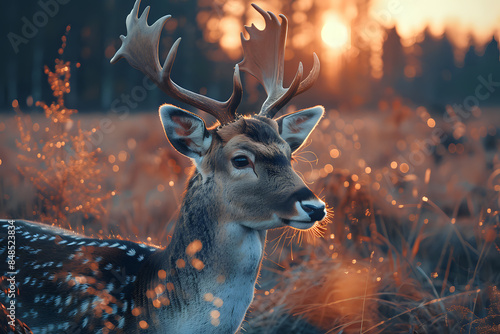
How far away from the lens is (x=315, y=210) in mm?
2680

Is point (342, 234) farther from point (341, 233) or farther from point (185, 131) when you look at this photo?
point (185, 131)

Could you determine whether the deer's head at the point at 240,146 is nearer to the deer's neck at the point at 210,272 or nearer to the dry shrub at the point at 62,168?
the deer's neck at the point at 210,272

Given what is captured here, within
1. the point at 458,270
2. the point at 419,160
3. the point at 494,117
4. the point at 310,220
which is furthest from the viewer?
the point at 494,117

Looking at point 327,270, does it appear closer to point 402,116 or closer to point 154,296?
point 154,296

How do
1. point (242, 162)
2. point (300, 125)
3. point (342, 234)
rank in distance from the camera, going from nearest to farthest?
point (242, 162), point (300, 125), point (342, 234)

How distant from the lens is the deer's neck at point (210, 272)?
2842 mm

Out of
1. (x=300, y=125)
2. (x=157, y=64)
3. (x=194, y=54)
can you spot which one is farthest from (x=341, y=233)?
(x=194, y=54)

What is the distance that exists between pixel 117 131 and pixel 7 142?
11.0ft

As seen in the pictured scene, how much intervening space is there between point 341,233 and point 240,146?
248cm

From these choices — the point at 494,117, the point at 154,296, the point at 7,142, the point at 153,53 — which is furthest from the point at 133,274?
the point at 494,117

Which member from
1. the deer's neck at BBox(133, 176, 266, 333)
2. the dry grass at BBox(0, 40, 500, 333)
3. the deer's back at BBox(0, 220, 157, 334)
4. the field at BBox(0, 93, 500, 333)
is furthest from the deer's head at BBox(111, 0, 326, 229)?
the deer's back at BBox(0, 220, 157, 334)

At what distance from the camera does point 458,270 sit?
4.90 m

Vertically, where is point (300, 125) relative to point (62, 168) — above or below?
above

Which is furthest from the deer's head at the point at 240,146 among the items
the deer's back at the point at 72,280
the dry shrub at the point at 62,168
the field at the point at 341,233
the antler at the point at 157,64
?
the dry shrub at the point at 62,168
